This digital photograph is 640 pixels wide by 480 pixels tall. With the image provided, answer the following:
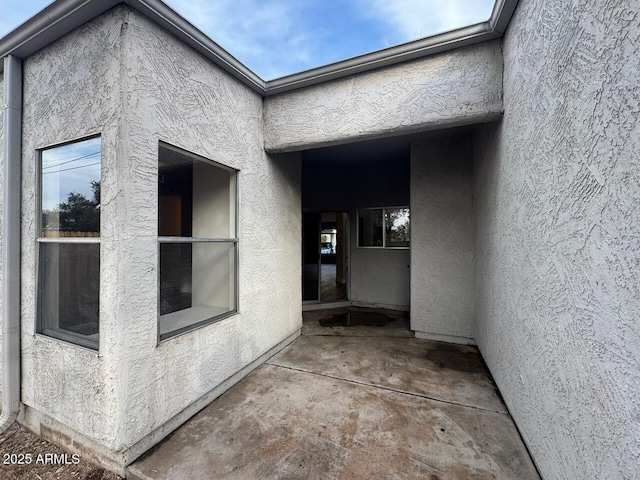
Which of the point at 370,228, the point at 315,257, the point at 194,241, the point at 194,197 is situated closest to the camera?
the point at 194,241

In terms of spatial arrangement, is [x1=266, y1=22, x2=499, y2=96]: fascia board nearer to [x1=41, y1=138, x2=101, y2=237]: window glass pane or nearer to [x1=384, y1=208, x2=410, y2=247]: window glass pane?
[x1=41, y1=138, x2=101, y2=237]: window glass pane

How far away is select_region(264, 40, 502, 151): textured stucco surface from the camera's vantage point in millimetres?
3107

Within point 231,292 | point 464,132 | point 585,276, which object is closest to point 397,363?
point 231,292

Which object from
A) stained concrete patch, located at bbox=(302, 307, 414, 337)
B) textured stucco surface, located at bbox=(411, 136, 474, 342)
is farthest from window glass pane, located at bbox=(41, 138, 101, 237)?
textured stucco surface, located at bbox=(411, 136, 474, 342)

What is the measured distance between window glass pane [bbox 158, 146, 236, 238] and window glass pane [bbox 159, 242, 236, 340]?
224 mm

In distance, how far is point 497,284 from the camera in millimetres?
3445

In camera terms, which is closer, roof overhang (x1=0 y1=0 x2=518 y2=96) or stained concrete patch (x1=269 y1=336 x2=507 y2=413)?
roof overhang (x1=0 y1=0 x2=518 y2=96)

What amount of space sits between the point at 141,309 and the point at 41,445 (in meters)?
1.91

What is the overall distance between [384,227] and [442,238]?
2559mm

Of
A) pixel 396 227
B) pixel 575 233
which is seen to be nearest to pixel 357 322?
pixel 396 227

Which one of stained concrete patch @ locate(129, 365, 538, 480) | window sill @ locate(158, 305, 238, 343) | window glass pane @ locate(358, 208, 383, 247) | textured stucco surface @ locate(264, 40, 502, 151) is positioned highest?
textured stucco surface @ locate(264, 40, 502, 151)

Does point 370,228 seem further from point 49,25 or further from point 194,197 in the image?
point 49,25

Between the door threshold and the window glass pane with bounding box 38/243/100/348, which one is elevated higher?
the window glass pane with bounding box 38/243/100/348

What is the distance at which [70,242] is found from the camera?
269 centimetres
